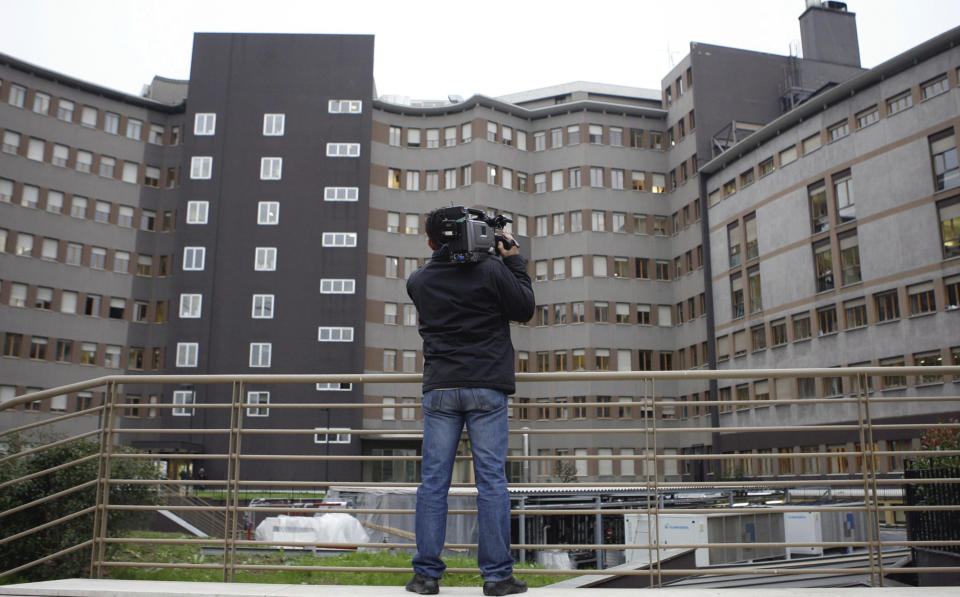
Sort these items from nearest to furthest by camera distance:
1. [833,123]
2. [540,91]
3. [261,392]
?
1. [833,123]
2. [261,392]
3. [540,91]

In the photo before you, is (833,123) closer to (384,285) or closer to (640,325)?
(640,325)

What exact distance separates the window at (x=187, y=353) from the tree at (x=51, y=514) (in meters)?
44.4

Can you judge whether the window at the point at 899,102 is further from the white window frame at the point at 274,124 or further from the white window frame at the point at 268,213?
the white window frame at the point at 274,124

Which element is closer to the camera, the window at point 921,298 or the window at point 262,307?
the window at point 921,298

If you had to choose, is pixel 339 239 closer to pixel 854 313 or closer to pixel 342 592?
pixel 854 313

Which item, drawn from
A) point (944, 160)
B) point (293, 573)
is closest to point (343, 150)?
point (944, 160)

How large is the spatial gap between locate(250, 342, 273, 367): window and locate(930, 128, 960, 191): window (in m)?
37.2

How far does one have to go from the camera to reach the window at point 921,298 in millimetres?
35875

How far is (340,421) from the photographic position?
4803cm

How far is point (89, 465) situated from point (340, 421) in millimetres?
41474

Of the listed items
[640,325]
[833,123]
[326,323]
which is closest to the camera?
[833,123]

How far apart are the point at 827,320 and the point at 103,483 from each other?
41718 mm

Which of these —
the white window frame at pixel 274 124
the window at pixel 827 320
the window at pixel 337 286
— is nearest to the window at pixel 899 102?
the window at pixel 827 320

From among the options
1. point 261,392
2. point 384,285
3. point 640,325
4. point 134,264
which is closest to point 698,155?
point 640,325
